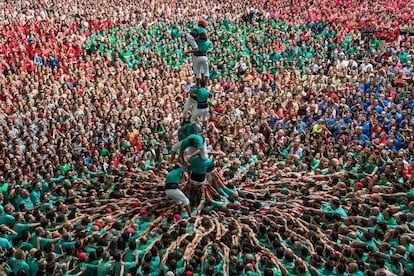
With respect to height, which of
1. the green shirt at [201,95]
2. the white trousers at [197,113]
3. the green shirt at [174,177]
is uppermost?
the green shirt at [201,95]

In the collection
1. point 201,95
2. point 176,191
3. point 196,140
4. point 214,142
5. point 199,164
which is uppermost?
point 201,95

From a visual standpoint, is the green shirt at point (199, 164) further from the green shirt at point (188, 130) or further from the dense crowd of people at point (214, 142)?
the green shirt at point (188, 130)

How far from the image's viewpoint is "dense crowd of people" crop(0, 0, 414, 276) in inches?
433

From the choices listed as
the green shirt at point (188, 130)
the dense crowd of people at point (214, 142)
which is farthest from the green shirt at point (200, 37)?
the green shirt at point (188, 130)

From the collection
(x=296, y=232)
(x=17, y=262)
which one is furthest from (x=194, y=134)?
(x=17, y=262)

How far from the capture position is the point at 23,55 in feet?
69.7

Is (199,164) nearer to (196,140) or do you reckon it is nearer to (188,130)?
(196,140)

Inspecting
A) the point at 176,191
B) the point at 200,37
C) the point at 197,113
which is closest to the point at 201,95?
the point at 197,113

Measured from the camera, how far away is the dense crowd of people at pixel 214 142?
433 inches

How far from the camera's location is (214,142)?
16.3 meters

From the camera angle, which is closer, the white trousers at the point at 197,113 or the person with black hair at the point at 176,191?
the person with black hair at the point at 176,191

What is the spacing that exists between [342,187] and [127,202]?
Result: 16.5 feet

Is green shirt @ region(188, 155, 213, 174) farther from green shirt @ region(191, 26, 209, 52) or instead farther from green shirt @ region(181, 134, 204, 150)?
green shirt @ region(191, 26, 209, 52)

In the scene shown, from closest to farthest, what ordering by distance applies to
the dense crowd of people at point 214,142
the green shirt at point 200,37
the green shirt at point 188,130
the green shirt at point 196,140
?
1. the dense crowd of people at point 214,142
2. the green shirt at point 196,140
3. the green shirt at point 188,130
4. the green shirt at point 200,37
